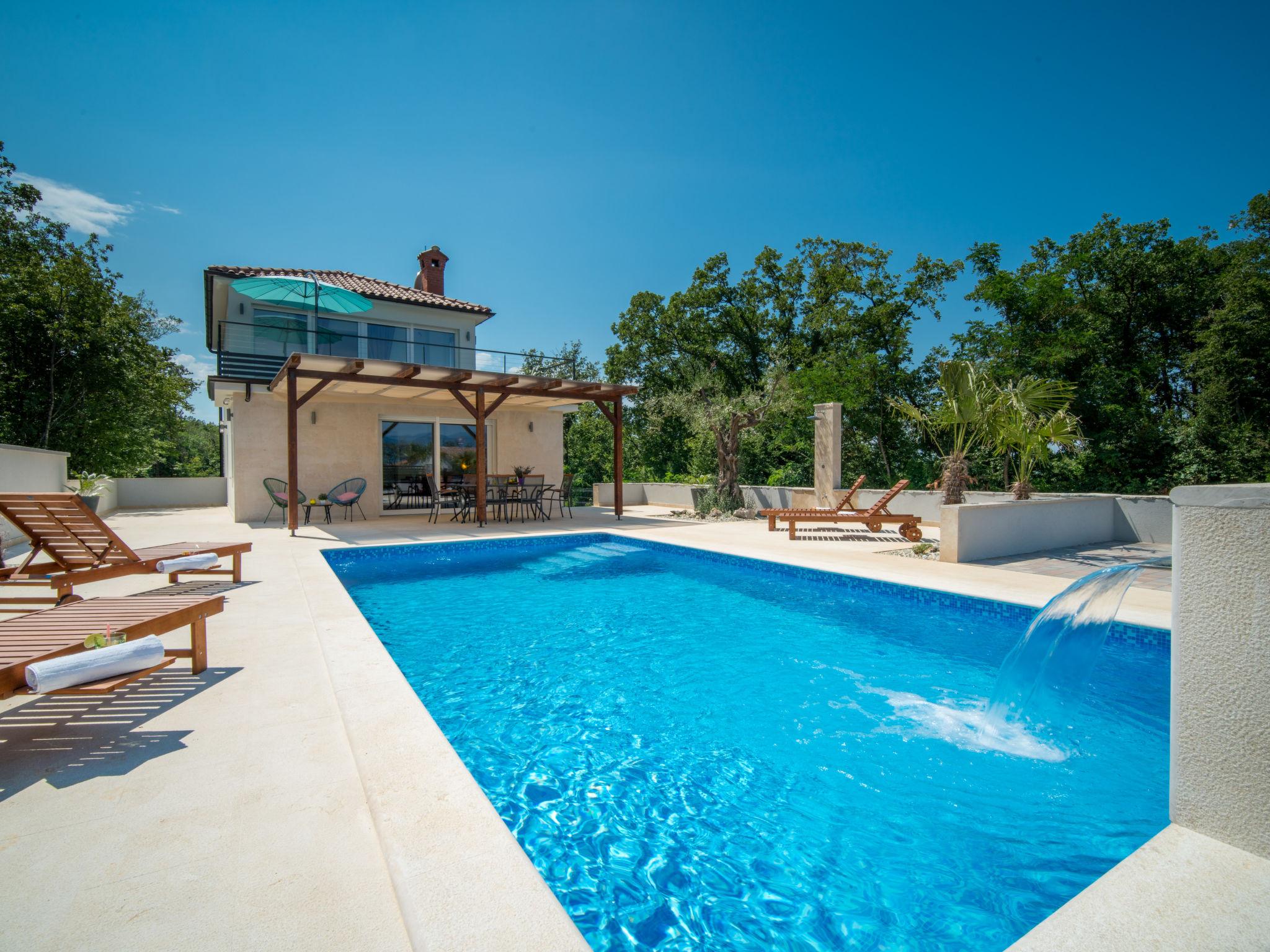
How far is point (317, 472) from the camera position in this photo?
12.8 m

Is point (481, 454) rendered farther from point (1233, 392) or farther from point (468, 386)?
point (1233, 392)

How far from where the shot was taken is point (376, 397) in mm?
13180

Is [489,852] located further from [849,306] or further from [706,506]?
[849,306]

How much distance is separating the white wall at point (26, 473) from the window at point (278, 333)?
4.26 meters

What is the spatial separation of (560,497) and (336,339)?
6849 millimetres

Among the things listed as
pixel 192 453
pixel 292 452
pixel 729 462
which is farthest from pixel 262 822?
pixel 192 453

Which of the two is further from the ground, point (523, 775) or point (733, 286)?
point (733, 286)

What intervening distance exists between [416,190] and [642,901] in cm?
1542

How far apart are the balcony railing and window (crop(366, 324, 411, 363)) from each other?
17 mm

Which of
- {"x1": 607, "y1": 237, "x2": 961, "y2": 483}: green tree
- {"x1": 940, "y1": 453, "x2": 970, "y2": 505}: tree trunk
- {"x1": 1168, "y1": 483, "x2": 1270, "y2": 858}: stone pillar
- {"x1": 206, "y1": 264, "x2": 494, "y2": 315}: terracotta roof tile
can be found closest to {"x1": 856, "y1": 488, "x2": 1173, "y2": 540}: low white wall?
{"x1": 940, "y1": 453, "x2": 970, "y2": 505}: tree trunk

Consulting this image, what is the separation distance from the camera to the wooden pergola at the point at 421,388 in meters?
9.91

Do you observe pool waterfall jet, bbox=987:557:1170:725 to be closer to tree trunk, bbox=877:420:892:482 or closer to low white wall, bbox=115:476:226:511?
tree trunk, bbox=877:420:892:482

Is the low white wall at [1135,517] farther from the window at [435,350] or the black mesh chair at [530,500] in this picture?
the window at [435,350]

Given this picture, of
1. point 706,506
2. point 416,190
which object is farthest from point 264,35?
point 706,506
